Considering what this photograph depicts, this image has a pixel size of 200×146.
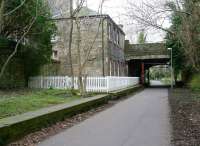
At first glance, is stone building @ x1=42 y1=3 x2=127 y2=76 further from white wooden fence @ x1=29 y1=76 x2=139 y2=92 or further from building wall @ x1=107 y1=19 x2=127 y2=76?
white wooden fence @ x1=29 y1=76 x2=139 y2=92

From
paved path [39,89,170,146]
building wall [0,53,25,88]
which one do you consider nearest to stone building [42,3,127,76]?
building wall [0,53,25,88]

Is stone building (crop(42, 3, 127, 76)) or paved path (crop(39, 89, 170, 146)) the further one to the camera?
stone building (crop(42, 3, 127, 76))

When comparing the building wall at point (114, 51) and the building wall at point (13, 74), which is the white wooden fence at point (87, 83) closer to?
the building wall at point (13, 74)

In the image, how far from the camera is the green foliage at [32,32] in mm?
22250

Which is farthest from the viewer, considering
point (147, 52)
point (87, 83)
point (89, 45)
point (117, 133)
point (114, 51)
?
point (147, 52)

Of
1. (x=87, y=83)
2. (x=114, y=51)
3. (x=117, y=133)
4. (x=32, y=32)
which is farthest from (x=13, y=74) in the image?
(x=117, y=133)

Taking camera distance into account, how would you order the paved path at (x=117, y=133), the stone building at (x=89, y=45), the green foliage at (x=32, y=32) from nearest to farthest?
the paved path at (x=117, y=133)
the green foliage at (x=32, y=32)
the stone building at (x=89, y=45)

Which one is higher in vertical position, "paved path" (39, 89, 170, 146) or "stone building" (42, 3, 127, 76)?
"stone building" (42, 3, 127, 76)

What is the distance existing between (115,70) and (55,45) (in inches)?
261

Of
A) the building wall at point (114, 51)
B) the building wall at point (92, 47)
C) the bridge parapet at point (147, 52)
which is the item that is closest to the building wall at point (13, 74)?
the building wall at point (92, 47)

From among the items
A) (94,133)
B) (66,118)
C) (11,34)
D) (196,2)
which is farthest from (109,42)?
(94,133)

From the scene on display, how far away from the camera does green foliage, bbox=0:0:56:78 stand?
876 inches

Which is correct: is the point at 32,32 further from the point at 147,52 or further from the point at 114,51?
the point at 147,52

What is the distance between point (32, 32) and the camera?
2403 centimetres
